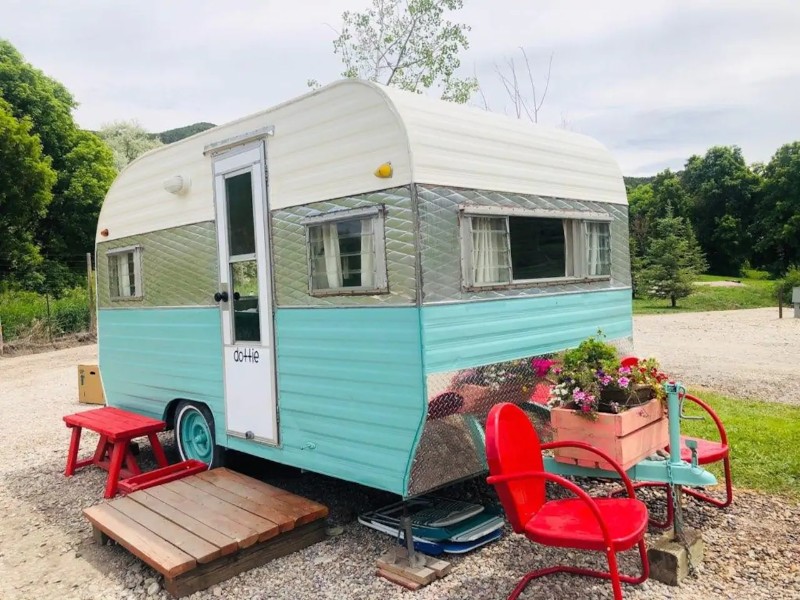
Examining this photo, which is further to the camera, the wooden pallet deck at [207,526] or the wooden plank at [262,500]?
the wooden plank at [262,500]

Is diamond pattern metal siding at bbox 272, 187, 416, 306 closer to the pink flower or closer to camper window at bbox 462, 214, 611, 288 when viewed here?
camper window at bbox 462, 214, 611, 288

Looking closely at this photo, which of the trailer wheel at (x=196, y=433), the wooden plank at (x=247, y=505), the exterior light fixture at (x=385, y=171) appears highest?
the exterior light fixture at (x=385, y=171)

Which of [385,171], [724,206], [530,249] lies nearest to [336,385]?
[385,171]

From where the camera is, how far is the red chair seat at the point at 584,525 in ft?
10.0

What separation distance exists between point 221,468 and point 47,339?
14991 mm

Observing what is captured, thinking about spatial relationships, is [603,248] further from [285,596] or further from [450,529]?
[285,596]

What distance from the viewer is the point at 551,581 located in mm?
3666

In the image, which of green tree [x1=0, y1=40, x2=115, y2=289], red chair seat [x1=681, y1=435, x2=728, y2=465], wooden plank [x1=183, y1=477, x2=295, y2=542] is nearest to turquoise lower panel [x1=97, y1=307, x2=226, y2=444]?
wooden plank [x1=183, y1=477, x2=295, y2=542]

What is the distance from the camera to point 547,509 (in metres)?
3.55

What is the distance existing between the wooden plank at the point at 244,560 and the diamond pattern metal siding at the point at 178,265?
6.69 ft

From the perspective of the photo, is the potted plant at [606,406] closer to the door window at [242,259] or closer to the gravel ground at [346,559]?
the gravel ground at [346,559]

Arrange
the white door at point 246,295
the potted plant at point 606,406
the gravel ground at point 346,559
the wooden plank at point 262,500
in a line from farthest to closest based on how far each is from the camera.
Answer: the white door at point 246,295 → the wooden plank at point 262,500 → the potted plant at point 606,406 → the gravel ground at point 346,559

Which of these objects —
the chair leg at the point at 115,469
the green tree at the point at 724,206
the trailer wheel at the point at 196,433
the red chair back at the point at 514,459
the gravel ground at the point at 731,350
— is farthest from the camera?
the green tree at the point at 724,206

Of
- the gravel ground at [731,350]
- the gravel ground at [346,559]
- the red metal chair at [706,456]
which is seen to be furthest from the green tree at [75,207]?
the red metal chair at [706,456]
